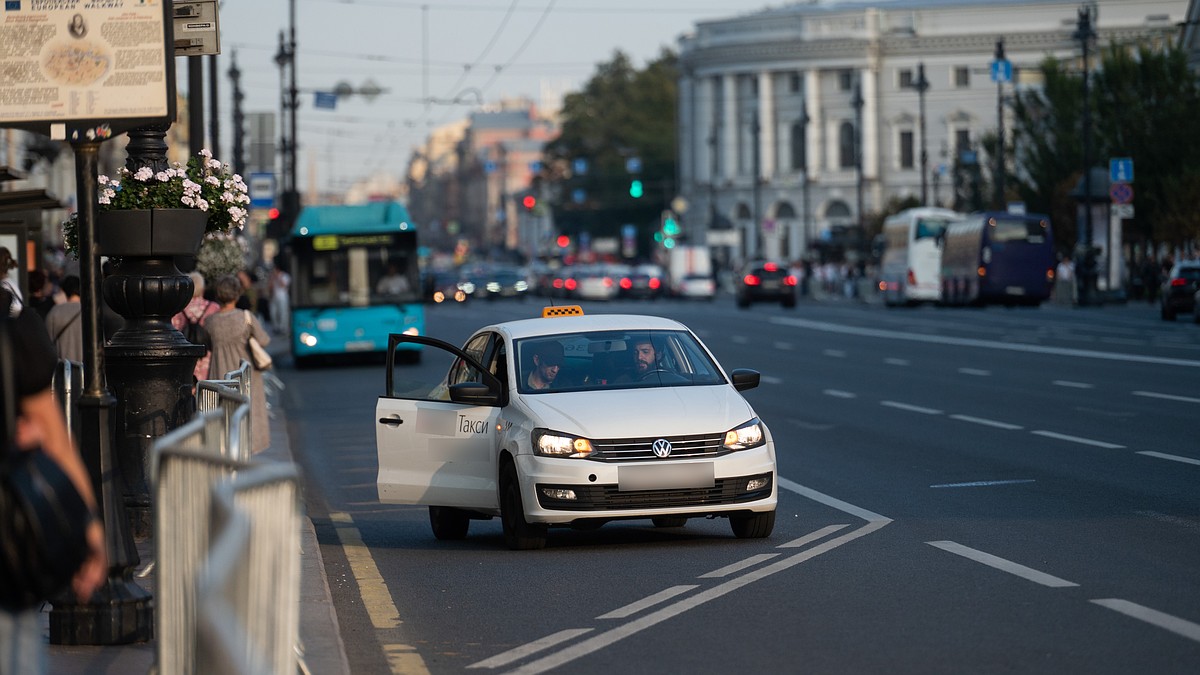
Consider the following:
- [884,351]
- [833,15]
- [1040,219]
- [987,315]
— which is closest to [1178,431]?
[884,351]

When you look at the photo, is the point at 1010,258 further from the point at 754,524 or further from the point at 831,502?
the point at 754,524

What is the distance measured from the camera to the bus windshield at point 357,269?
3753cm

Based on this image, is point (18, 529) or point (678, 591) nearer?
point (18, 529)

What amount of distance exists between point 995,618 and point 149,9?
15.0 feet

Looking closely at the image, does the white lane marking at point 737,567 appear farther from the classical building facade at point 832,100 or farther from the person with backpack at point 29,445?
the classical building facade at point 832,100

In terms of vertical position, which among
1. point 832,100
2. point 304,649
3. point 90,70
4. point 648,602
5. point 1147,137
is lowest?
point 648,602

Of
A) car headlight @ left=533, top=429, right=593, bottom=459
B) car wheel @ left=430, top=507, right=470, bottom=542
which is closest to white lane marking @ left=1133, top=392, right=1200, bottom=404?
car wheel @ left=430, top=507, right=470, bottom=542

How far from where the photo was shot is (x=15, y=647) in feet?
16.0

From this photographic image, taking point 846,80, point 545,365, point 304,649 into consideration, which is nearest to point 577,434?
point 545,365

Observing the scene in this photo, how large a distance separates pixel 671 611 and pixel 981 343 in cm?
2940

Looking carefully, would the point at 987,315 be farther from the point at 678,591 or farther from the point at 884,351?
the point at 678,591

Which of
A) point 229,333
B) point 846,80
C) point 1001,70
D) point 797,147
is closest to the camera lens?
point 229,333

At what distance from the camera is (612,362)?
12.4 meters

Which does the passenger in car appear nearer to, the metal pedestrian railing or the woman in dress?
the woman in dress
